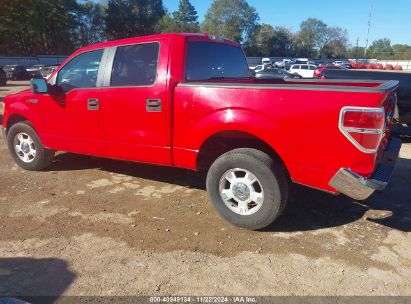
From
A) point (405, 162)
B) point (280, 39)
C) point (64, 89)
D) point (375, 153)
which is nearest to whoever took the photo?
point (375, 153)

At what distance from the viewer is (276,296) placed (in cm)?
277

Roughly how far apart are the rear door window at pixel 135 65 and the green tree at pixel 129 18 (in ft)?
246

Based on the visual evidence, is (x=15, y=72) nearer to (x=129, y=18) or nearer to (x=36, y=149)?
(x=36, y=149)

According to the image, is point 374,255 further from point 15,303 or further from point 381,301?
point 15,303

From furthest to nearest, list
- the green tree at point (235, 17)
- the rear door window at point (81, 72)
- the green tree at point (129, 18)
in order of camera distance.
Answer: the green tree at point (235, 17) < the green tree at point (129, 18) < the rear door window at point (81, 72)

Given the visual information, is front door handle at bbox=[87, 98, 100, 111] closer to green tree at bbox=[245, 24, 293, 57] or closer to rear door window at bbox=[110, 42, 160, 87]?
rear door window at bbox=[110, 42, 160, 87]

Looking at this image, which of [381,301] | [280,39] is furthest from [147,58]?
[280,39]

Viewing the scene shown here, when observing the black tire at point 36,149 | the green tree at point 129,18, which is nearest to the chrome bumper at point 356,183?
the black tire at point 36,149

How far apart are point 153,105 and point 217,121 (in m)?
0.83

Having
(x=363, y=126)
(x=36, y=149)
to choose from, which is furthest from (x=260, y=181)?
(x=36, y=149)

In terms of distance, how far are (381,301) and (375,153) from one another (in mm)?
1151

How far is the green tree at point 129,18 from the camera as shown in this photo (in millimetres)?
76125

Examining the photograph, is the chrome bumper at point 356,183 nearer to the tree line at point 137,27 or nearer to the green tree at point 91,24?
the tree line at point 137,27

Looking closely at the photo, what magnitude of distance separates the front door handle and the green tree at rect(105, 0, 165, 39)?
74.9 m
